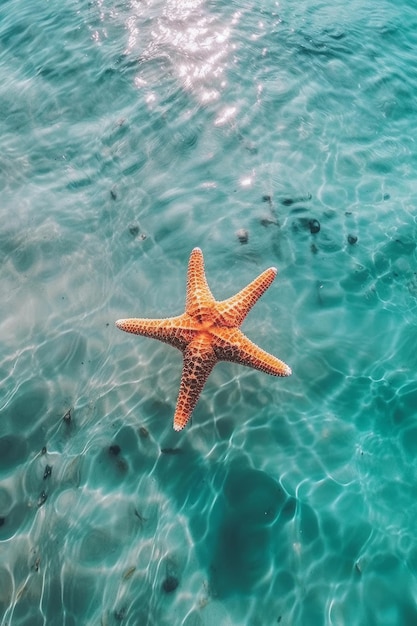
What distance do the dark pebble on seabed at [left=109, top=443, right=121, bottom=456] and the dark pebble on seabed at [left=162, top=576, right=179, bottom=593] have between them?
4.35 feet

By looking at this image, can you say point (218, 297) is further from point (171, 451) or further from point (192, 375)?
point (171, 451)

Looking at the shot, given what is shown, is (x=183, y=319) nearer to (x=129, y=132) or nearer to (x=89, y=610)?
(x=89, y=610)

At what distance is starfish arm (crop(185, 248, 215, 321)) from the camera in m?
4.48

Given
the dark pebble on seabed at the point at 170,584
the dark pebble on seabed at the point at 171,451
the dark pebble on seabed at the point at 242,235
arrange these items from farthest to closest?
the dark pebble on seabed at the point at 242,235 < the dark pebble on seabed at the point at 171,451 < the dark pebble on seabed at the point at 170,584

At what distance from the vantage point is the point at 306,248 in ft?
20.7

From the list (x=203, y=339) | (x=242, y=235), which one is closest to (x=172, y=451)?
(x=203, y=339)

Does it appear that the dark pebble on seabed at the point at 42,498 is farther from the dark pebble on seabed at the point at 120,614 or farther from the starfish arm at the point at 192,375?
the starfish arm at the point at 192,375

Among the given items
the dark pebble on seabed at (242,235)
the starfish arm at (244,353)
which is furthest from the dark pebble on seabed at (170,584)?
the dark pebble on seabed at (242,235)

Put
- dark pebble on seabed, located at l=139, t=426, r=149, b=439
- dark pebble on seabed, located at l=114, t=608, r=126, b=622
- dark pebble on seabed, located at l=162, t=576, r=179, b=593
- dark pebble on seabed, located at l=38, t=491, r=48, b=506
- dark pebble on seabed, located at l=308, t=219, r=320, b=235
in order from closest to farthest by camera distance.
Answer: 1. dark pebble on seabed, located at l=114, t=608, r=126, b=622
2. dark pebble on seabed, located at l=162, t=576, r=179, b=593
3. dark pebble on seabed, located at l=38, t=491, r=48, b=506
4. dark pebble on seabed, located at l=139, t=426, r=149, b=439
5. dark pebble on seabed, located at l=308, t=219, r=320, b=235

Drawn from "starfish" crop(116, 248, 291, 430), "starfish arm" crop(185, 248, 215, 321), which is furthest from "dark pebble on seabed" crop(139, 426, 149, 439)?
"starfish arm" crop(185, 248, 215, 321)

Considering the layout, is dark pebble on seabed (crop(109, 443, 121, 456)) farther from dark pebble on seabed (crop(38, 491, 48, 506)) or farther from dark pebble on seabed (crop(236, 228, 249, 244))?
dark pebble on seabed (crop(236, 228, 249, 244))

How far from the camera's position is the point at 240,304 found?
4.57m

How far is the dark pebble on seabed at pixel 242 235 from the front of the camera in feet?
20.7

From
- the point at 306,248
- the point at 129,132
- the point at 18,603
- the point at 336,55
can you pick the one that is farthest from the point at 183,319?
the point at 336,55
